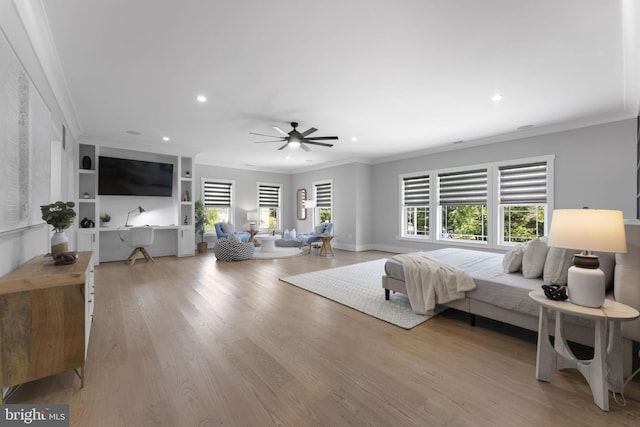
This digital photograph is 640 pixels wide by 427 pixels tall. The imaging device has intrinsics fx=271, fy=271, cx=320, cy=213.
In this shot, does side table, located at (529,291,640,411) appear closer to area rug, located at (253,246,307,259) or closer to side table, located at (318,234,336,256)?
side table, located at (318,234,336,256)

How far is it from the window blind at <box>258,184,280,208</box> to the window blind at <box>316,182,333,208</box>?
5.47ft

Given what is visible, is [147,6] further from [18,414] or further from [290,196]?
[290,196]

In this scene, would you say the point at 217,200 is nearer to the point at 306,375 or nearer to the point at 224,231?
the point at 224,231

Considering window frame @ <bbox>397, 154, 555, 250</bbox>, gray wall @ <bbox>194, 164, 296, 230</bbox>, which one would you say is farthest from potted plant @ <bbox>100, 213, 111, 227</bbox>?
window frame @ <bbox>397, 154, 555, 250</bbox>

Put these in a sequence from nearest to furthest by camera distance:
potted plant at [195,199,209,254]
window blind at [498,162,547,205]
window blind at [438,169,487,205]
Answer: window blind at [498,162,547,205] < window blind at [438,169,487,205] < potted plant at [195,199,209,254]

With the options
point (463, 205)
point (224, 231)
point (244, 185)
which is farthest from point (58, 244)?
point (244, 185)

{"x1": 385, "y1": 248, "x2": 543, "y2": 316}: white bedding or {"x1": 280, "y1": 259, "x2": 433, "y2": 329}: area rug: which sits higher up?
{"x1": 385, "y1": 248, "x2": 543, "y2": 316}: white bedding

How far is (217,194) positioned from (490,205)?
749 centimetres

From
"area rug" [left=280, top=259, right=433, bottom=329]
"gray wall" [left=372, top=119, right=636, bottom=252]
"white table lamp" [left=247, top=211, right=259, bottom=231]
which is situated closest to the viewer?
"area rug" [left=280, top=259, right=433, bottom=329]

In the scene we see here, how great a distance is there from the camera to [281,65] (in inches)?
116

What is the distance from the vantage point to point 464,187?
6.25m

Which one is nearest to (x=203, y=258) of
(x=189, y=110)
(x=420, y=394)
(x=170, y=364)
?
(x=189, y=110)

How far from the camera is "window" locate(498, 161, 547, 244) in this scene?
5.23 meters

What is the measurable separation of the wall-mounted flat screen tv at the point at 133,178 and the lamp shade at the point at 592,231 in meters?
7.54
